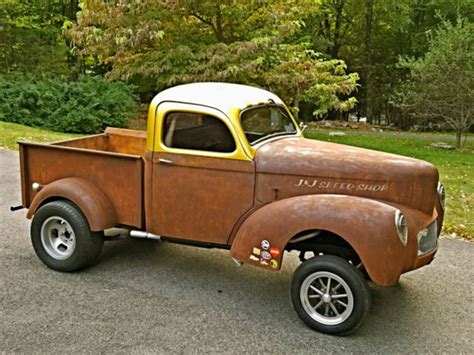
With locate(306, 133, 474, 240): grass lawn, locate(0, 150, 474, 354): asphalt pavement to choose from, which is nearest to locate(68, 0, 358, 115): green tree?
locate(306, 133, 474, 240): grass lawn

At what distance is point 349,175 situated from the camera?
11.9 ft

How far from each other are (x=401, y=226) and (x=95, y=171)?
Result: 2625 millimetres

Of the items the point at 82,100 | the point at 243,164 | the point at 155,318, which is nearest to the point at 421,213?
the point at 243,164

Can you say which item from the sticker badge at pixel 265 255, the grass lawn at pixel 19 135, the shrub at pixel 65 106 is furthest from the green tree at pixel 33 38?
the sticker badge at pixel 265 255

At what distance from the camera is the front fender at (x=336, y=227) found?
326 centimetres

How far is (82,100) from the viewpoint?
13891mm

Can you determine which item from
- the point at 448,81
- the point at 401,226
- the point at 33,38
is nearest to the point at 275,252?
the point at 401,226

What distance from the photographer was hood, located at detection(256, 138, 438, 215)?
3.61 meters

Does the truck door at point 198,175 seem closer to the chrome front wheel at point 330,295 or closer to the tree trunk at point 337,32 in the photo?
the chrome front wheel at point 330,295

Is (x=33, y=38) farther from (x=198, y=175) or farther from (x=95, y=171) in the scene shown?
(x=198, y=175)

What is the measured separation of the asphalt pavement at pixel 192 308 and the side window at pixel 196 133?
1.23m

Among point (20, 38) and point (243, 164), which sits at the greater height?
point (20, 38)

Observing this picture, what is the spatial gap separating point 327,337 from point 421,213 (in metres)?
1.15

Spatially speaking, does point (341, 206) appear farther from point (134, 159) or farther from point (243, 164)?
point (134, 159)
